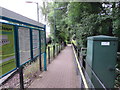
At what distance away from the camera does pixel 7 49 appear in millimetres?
2012

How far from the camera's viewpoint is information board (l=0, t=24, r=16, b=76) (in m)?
1.86

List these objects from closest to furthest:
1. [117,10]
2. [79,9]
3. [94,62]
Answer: [94,62] < [117,10] < [79,9]

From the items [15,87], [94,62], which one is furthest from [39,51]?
[94,62]

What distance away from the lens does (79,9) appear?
7.14 metres

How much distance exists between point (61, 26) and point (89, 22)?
10.7 meters

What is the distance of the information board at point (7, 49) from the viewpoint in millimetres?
1857

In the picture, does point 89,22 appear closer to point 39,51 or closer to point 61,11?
point 39,51

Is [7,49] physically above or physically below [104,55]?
above

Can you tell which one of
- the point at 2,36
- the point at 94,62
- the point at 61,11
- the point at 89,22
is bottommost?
the point at 94,62

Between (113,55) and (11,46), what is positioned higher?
(11,46)

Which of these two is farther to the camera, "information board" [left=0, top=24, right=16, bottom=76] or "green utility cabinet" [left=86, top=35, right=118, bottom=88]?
"green utility cabinet" [left=86, top=35, right=118, bottom=88]

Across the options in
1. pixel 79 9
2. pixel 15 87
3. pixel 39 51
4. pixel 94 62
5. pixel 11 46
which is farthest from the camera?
pixel 79 9

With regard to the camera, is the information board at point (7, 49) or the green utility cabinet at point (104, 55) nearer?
the information board at point (7, 49)

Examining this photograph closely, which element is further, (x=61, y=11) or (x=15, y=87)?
(x=61, y=11)
